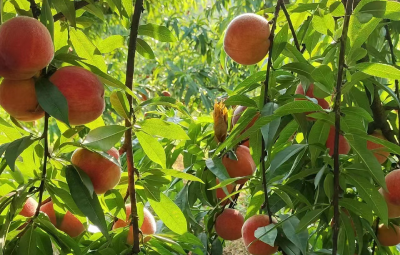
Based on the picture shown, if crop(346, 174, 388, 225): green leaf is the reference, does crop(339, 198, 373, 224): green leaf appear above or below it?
below

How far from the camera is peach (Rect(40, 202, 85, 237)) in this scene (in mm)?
710

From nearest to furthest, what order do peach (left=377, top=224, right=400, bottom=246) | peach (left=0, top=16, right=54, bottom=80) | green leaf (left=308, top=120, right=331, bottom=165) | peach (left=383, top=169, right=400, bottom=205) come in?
peach (left=0, top=16, right=54, bottom=80) < green leaf (left=308, top=120, right=331, bottom=165) < peach (left=383, top=169, right=400, bottom=205) < peach (left=377, top=224, right=400, bottom=246)

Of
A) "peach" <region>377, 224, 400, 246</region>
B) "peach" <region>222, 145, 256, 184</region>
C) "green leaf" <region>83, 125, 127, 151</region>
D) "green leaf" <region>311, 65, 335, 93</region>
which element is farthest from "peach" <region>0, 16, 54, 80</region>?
"peach" <region>377, 224, 400, 246</region>

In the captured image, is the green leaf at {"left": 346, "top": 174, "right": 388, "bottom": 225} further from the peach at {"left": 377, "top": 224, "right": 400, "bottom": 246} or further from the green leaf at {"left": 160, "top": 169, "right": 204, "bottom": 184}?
the peach at {"left": 377, "top": 224, "right": 400, "bottom": 246}

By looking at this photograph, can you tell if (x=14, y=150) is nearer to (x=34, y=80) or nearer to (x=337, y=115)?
→ (x=34, y=80)

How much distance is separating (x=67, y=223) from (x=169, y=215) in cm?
17

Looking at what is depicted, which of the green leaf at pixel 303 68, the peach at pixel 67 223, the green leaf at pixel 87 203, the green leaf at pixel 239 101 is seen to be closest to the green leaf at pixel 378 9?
the green leaf at pixel 303 68

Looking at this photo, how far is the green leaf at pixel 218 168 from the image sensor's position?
747 mm

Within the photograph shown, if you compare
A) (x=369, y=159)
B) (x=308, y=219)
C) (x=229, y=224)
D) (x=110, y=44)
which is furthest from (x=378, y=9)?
(x=229, y=224)

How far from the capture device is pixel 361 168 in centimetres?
66

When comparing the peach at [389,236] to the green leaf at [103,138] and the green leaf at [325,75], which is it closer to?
the green leaf at [325,75]

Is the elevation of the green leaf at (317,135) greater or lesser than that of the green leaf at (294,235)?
greater

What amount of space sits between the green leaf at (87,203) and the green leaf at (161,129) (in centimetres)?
13

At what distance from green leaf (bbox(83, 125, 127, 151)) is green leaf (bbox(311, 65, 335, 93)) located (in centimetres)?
27
